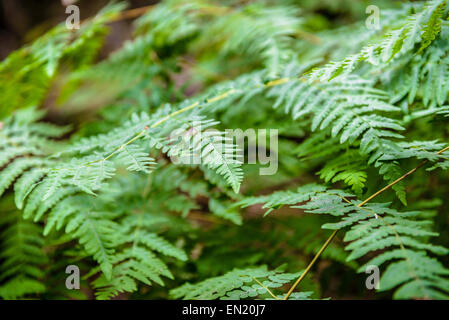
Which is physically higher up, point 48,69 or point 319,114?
point 48,69

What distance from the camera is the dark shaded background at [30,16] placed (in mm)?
4785

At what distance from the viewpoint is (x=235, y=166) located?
44.3 inches

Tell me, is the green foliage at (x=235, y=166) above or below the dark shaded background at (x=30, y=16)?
below

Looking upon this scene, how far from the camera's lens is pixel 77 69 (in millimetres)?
2393

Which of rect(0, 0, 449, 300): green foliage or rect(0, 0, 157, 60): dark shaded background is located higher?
rect(0, 0, 157, 60): dark shaded background

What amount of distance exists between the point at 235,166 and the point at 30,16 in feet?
19.4

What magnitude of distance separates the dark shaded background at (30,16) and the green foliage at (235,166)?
3108 mm

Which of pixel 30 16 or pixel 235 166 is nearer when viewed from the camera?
pixel 235 166

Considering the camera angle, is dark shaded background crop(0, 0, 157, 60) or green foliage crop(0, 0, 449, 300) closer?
green foliage crop(0, 0, 449, 300)

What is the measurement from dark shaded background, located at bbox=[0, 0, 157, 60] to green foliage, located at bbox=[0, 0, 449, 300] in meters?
3.11

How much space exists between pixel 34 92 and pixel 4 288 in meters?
1.38

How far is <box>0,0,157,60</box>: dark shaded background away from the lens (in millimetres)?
4785

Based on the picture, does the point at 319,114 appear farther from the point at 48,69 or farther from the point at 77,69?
the point at 77,69
